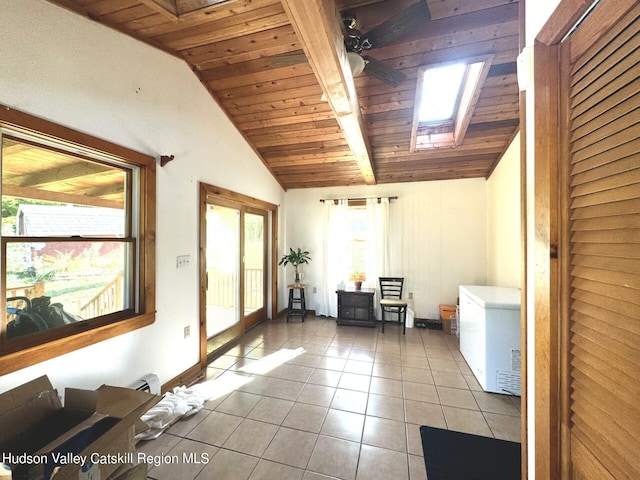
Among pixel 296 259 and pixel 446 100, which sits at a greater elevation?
pixel 446 100

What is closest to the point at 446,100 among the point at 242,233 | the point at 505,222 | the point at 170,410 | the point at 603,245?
the point at 505,222

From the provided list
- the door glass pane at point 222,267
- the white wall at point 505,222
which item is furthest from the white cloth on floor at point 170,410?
the white wall at point 505,222

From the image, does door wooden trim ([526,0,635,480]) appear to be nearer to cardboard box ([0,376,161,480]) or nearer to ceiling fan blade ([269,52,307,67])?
ceiling fan blade ([269,52,307,67])

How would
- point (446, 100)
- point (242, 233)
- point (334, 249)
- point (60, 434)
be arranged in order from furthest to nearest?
point (334, 249) → point (242, 233) → point (446, 100) → point (60, 434)

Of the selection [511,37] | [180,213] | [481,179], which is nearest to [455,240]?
[481,179]

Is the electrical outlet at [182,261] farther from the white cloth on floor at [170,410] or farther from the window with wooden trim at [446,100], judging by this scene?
the window with wooden trim at [446,100]

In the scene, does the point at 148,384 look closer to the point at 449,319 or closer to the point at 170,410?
the point at 170,410

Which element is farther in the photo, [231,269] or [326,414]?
[231,269]

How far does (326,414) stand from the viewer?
6.89 ft

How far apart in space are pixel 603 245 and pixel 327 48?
151 cm

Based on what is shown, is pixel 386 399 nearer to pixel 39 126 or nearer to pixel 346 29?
pixel 346 29

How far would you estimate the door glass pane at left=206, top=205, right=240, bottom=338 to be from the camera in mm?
3140

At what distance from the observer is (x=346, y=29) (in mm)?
1850

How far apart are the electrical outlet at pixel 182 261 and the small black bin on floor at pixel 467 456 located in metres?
2.48
